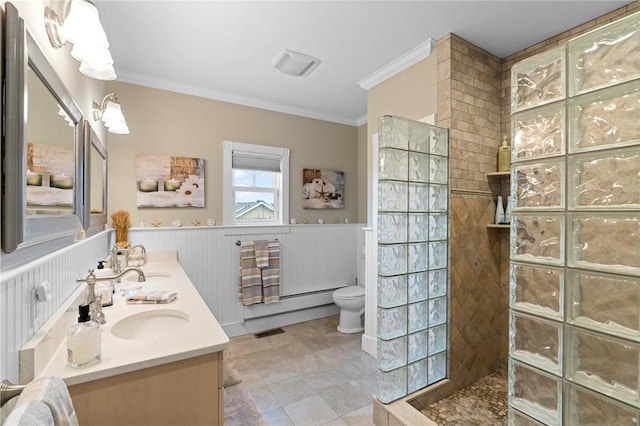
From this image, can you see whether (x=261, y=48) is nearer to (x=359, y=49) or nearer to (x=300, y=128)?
(x=359, y=49)

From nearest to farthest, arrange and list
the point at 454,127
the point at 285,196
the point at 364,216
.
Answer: the point at 454,127
the point at 285,196
the point at 364,216

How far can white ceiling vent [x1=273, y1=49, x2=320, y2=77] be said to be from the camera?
2.37 meters

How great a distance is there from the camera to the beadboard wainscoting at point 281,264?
2977mm

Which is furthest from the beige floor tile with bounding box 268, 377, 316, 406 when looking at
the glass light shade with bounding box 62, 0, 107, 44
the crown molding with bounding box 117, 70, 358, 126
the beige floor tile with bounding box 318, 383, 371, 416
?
the crown molding with bounding box 117, 70, 358, 126

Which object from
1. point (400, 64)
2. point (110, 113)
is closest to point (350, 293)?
point (400, 64)

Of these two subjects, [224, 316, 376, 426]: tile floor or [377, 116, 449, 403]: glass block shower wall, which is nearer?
[377, 116, 449, 403]: glass block shower wall

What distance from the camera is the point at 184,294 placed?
5.54 feet

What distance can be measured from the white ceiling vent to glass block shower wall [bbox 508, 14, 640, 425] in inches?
65.6

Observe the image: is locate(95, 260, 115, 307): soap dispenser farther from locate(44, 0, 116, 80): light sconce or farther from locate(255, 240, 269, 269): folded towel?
locate(255, 240, 269, 269): folded towel

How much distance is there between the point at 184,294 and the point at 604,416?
1.82 meters

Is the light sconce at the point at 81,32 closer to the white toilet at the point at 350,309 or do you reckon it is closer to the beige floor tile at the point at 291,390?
the beige floor tile at the point at 291,390

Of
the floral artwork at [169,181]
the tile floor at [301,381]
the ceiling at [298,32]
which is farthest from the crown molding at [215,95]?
the tile floor at [301,381]

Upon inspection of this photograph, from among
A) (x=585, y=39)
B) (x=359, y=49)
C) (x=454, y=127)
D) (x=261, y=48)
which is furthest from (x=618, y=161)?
(x=261, y=48)

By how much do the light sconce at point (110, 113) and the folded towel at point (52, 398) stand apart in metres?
1.75
